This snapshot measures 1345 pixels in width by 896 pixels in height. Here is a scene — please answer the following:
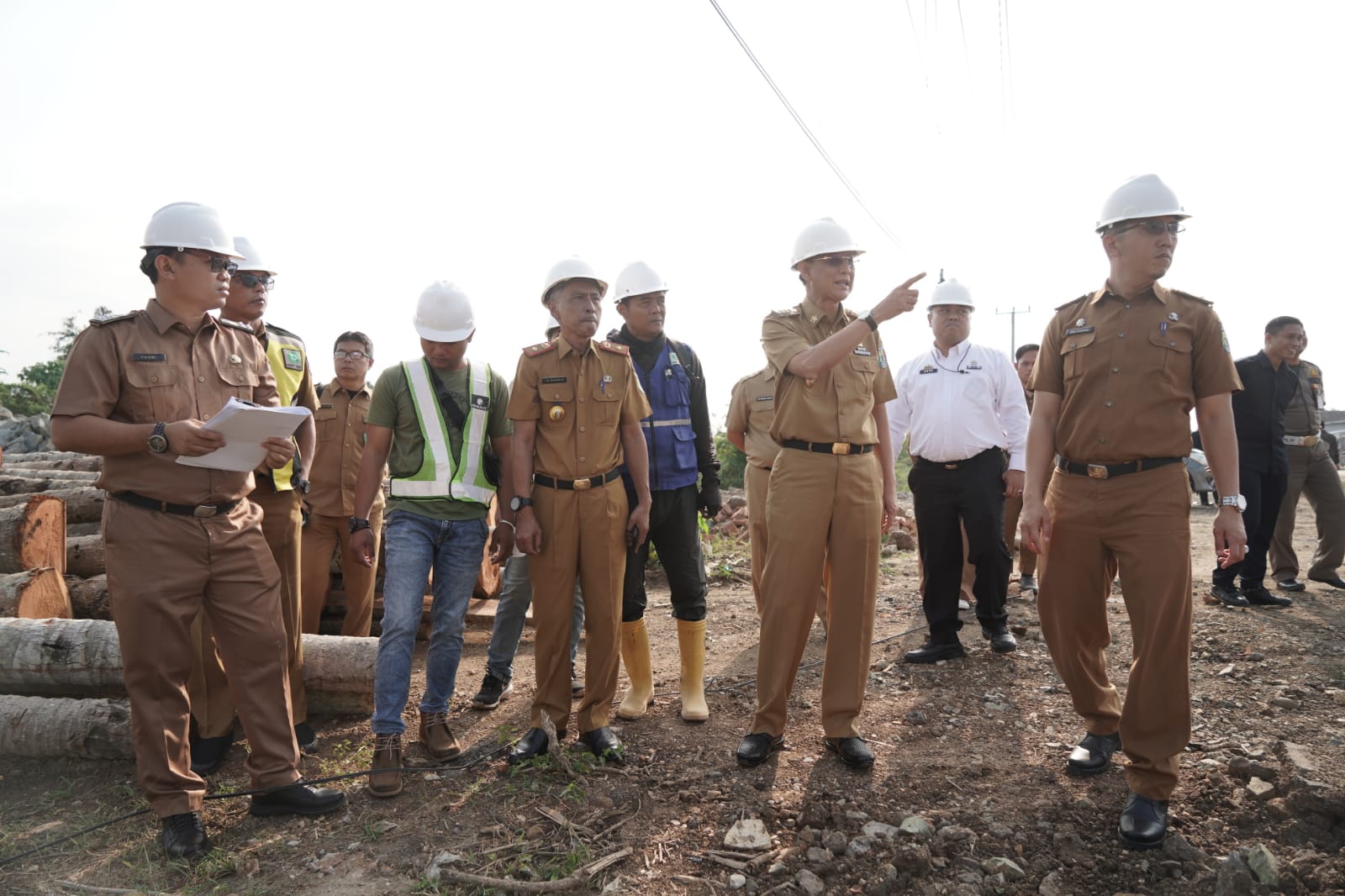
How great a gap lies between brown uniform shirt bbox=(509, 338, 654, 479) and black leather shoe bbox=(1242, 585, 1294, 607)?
576cm

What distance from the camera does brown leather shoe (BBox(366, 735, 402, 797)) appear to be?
145 inches

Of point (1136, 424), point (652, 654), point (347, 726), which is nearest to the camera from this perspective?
point (1136, 424)

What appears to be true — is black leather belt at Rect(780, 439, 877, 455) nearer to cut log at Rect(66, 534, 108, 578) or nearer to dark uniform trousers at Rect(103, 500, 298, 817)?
dark uniform trousers at Rect(103, 500, 298, 817)

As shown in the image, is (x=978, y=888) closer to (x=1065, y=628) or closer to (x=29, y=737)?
(x=1065, y=628)

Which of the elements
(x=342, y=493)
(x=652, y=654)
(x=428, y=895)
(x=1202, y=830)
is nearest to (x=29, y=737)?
(x=342, y=493)

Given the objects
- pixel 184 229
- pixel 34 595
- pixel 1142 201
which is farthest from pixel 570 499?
pixel 34 595

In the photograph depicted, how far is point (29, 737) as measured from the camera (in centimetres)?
408

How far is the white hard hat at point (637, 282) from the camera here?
4582 millimetres

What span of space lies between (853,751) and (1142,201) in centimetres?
255

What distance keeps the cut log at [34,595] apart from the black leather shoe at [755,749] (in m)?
4.05

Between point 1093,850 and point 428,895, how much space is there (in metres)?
2.33

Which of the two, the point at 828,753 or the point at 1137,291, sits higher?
the point at 1137,291

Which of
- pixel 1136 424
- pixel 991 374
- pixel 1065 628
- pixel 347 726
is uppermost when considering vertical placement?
pixel 991 374

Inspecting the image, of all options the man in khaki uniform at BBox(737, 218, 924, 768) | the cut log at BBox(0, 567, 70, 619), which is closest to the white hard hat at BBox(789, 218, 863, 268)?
the man in khaki uniform at BBox(737, 218, 924, 768)
